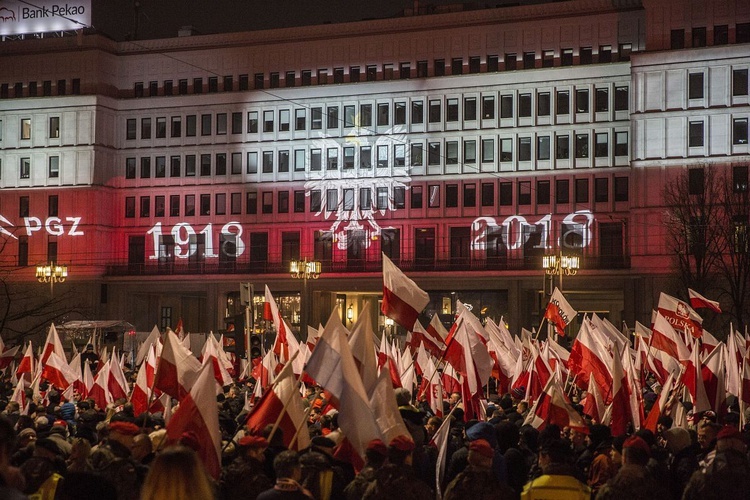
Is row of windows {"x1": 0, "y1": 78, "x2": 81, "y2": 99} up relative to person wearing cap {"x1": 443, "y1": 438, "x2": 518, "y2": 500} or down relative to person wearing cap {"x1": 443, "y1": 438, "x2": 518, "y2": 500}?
up

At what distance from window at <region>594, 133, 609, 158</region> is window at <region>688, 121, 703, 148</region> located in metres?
5.07

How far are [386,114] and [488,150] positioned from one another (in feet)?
21.4

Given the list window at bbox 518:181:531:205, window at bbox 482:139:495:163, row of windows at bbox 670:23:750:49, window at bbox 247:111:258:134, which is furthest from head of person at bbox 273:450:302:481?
window at bbox 247:111:258:134

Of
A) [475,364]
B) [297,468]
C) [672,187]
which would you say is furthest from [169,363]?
[672,187]

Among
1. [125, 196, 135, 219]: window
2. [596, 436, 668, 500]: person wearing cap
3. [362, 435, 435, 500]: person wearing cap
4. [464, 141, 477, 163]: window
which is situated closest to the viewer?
[362, 435, 435, 500]: person wearing cap

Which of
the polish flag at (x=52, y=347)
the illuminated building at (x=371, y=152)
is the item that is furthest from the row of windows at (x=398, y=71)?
the polish flag at (x=52, y=347)

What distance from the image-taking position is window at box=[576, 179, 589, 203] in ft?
211

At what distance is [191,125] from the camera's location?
237ft

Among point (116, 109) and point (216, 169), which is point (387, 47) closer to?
point (216, 169)

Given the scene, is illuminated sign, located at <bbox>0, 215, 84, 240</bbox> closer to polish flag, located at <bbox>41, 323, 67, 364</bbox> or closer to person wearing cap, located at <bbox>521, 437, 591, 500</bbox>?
polish flag, located at <bbox>41, 323, 67, 364</bbox>

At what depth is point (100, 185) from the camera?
71.8 metres

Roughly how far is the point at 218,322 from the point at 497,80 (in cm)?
2145

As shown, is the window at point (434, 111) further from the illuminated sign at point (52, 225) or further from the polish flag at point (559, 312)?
the polish flag at point (559, 312)

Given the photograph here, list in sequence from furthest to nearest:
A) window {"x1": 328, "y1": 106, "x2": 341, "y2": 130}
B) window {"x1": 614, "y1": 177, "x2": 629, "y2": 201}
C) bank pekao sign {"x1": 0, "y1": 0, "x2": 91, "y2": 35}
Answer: bank pekao sign {"x1": 0, "y1": 0, "x2": 91, "y2": 35}
window {"x1": 328, "y1": 106, "x2": 341, "y2": 130}
window {"x1": 614, "y1": 177, "x2": 629, "y2": 201}
